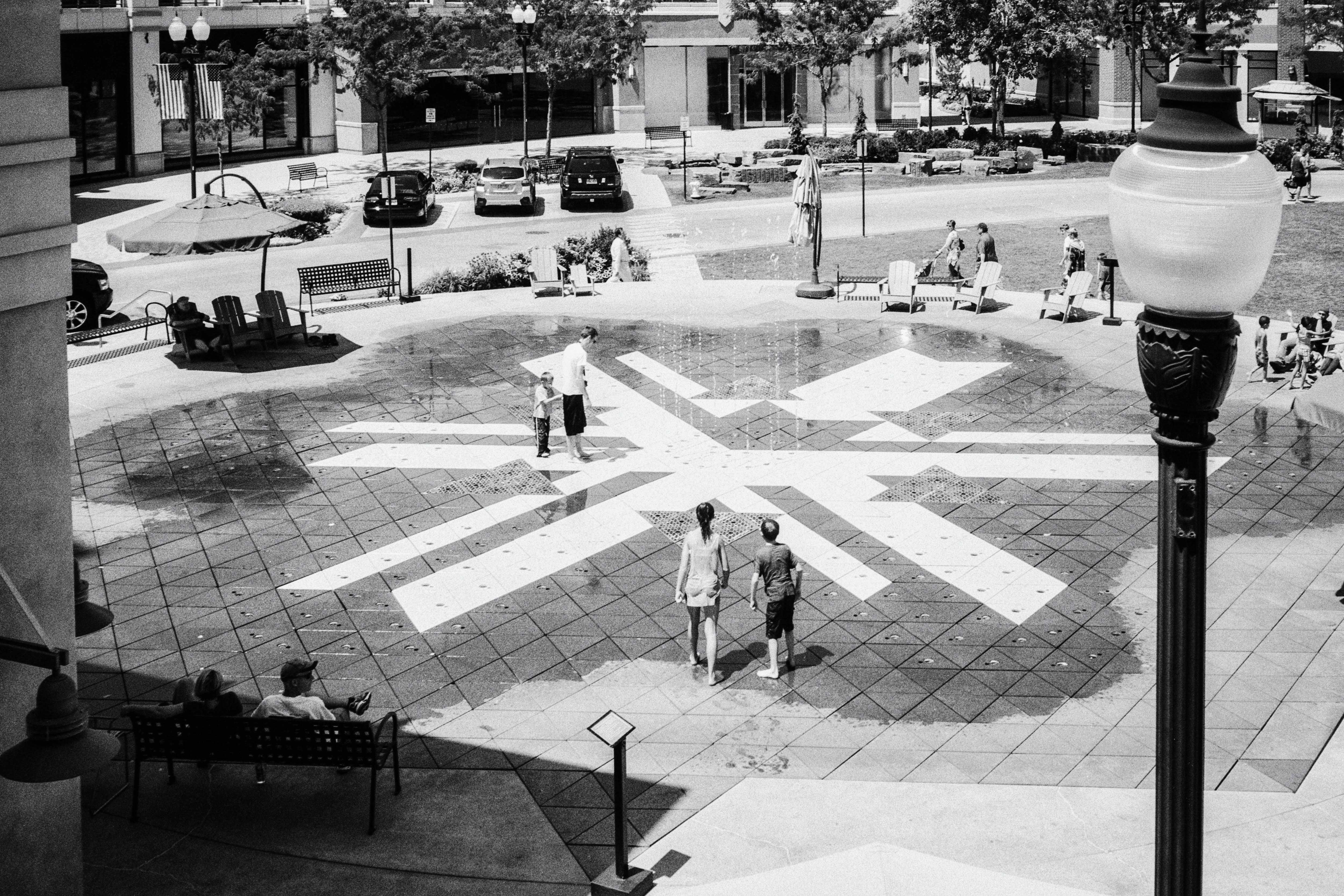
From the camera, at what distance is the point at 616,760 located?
9375 mm

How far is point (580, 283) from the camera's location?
1108 inches

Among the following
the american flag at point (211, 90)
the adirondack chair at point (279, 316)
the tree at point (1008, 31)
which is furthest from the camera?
the tree at point (1008, 31)

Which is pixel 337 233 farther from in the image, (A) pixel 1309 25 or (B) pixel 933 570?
(A) pixel 1309 25

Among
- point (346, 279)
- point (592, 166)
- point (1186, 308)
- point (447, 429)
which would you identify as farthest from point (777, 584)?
point (592, 166)

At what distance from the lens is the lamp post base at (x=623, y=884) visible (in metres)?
9.48

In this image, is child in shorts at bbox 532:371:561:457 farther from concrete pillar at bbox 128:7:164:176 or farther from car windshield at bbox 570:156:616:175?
concrete pillar at bbox 128:7:164:176

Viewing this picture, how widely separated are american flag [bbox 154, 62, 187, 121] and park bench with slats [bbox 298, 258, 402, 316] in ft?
65.4

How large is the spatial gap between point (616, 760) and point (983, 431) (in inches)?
434

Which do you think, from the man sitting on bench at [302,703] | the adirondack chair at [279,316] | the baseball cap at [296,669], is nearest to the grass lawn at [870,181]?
the adirondack chair at [279,316]

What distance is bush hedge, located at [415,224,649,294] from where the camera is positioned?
93.8ft

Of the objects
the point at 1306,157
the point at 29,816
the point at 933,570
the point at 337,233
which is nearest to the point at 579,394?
the point at 933,570

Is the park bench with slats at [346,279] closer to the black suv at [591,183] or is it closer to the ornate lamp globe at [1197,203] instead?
the black suv at [591,183]

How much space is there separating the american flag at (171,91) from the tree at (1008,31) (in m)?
22.5

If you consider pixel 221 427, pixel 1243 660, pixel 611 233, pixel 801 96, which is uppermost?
pixel 801 96
